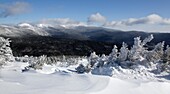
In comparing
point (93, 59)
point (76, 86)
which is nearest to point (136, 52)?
point (93, 59)

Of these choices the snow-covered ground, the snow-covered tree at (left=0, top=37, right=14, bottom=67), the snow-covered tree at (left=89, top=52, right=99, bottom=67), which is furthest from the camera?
the snow-covered tree at (left=89, top=52, right=99, bottom=67)

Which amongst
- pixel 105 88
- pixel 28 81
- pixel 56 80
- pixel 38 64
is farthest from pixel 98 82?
pixel 38 64

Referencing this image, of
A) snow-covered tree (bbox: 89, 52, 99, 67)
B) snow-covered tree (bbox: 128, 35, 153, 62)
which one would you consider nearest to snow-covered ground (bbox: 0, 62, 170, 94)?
snow-covered tree (bbox: 128, 35, 153, 62)

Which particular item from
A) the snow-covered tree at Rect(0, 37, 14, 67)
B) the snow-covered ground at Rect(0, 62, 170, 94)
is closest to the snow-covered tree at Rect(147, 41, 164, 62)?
the snow-covered ground at Rect(0, 62, 170, 94)

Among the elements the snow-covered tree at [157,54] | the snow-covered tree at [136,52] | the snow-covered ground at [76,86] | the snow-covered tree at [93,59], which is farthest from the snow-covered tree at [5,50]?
the snow-covered tree at [93,59]

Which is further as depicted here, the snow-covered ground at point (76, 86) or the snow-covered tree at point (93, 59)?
the snow-covered tree at point (93, 59)

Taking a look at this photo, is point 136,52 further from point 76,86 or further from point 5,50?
point 76,86

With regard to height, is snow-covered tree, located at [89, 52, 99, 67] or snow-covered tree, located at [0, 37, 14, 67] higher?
snow-covered tree, located at [0, 37, 14, 67]

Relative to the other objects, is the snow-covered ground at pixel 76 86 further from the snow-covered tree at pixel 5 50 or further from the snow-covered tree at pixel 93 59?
the snow-covered tree at pixel 93 59

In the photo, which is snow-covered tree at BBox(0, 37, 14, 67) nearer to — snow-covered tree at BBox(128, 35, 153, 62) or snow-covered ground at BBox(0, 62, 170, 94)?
snow-covered ground at BBox(0, 62, 170, 94)

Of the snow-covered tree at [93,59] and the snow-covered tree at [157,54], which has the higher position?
the snow-covered tree at [157,54]

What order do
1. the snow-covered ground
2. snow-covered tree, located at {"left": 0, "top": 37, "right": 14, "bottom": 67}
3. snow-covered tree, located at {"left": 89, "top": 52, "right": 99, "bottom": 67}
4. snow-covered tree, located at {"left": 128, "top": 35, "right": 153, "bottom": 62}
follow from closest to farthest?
the snow-covered ground < snow-covered tree, located at {"left": 0, "top": 37, "right": 14, "bottom": 67} < snow-covered tree, located at {"left": 128, "top": 35, "right": 153, "bottom": 62} < snow-covered tree, located at {"left": 89, "top": 52, "right": 99, "bottom": 67}

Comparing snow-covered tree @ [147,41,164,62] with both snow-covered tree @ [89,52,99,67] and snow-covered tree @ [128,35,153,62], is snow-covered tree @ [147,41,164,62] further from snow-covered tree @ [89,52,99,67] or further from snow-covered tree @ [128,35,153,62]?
snow-covered tree @ [89,52,99,67]

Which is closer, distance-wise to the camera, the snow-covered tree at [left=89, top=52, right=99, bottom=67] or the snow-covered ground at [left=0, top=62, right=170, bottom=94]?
the snow-covered ground at [left=0, top=62, right=170, bottom=94]
